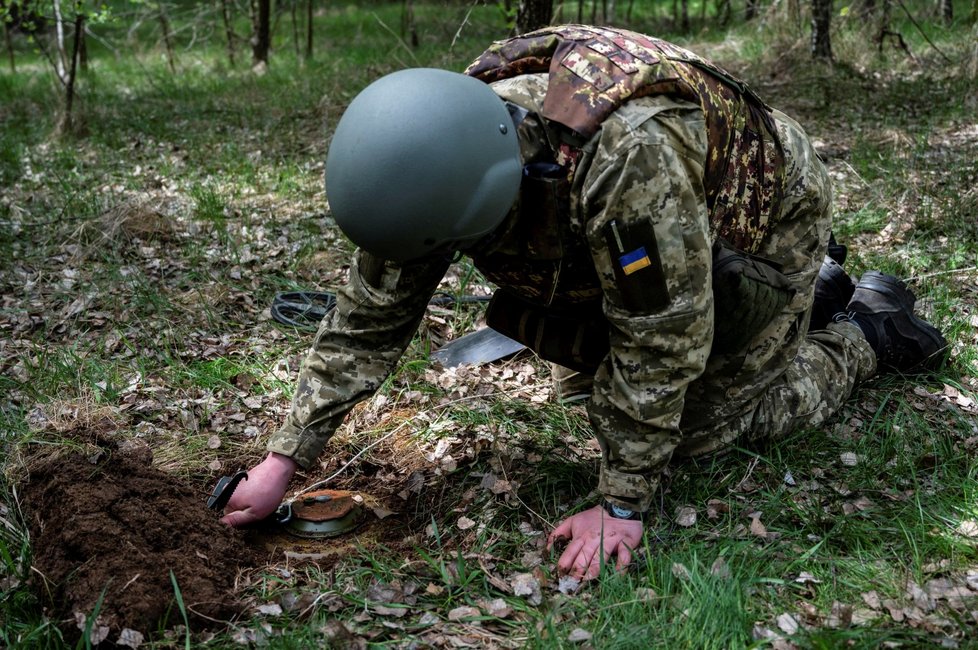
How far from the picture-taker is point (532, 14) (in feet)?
17.6

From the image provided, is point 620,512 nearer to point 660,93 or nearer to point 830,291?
point 660,93

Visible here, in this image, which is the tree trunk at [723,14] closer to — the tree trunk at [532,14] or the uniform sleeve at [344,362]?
the tree trunk at [532,14]

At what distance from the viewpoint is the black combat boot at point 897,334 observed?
130 inches

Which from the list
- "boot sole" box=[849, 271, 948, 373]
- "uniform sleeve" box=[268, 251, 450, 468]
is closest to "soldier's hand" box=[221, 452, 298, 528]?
"uniform sleeve" box=[268, 251, 450, 468]

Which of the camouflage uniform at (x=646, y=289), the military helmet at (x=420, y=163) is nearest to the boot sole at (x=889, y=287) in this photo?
the camouflage uniform at (x=646, y=289)

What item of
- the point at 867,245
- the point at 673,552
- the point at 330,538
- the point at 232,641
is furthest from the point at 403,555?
the point at 867,245

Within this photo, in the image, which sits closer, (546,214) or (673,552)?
(546,214)

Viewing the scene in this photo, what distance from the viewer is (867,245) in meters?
4.45

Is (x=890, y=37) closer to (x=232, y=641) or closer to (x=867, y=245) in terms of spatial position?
(x=867, y=245)

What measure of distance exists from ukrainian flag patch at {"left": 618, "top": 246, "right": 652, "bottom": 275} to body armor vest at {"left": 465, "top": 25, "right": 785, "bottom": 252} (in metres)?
0.25

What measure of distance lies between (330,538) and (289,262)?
2.17 m

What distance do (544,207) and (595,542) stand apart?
0.96 metres

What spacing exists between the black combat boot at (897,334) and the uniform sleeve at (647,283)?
1334 millimetres

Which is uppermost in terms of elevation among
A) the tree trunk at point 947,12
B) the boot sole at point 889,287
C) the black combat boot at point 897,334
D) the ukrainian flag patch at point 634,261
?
the ukrainian flag patch at point 634,261
